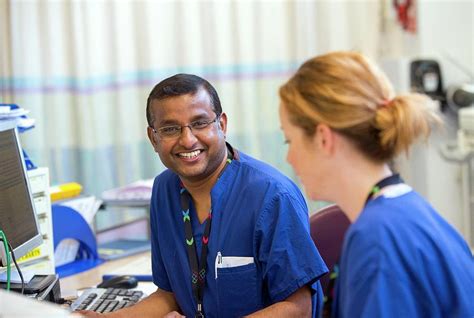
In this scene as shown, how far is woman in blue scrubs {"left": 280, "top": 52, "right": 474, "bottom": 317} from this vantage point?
3.80 feet

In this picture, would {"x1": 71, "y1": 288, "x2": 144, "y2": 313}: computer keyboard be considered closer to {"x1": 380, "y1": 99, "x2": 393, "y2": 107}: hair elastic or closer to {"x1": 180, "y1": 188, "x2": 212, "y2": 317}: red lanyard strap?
{"x1": 180, "y1": 188, "x2": 212, "y2": 317}: red lanyard strap

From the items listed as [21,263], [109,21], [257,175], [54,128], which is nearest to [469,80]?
[109,21]

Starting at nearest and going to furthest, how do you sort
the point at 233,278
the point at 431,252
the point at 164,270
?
the point at 431,252 → the point at 233,278 → the point at 164,270

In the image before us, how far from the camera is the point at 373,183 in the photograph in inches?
50.2

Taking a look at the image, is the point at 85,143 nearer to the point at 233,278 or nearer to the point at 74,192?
the point at 74,192

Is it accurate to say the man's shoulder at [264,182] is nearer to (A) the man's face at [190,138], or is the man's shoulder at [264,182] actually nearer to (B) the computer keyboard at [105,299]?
(A) the man's face at [190,138]

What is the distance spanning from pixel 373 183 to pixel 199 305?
67 centimetres

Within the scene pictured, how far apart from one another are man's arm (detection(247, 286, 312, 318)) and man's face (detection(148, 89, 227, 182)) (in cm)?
38

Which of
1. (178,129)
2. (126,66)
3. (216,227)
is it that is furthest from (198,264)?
(126,66)

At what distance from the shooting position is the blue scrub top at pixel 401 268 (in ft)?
3.77

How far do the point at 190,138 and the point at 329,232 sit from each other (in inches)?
19.1

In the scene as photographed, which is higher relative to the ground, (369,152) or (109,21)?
(109,21)

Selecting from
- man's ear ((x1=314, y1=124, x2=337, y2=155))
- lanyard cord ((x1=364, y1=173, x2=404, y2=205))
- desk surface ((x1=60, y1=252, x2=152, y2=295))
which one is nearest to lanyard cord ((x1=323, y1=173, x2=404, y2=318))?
lanyard cord ((x1=364, y1=173, x2=404, y2=205))

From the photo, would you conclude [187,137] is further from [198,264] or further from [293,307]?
[293,307]
